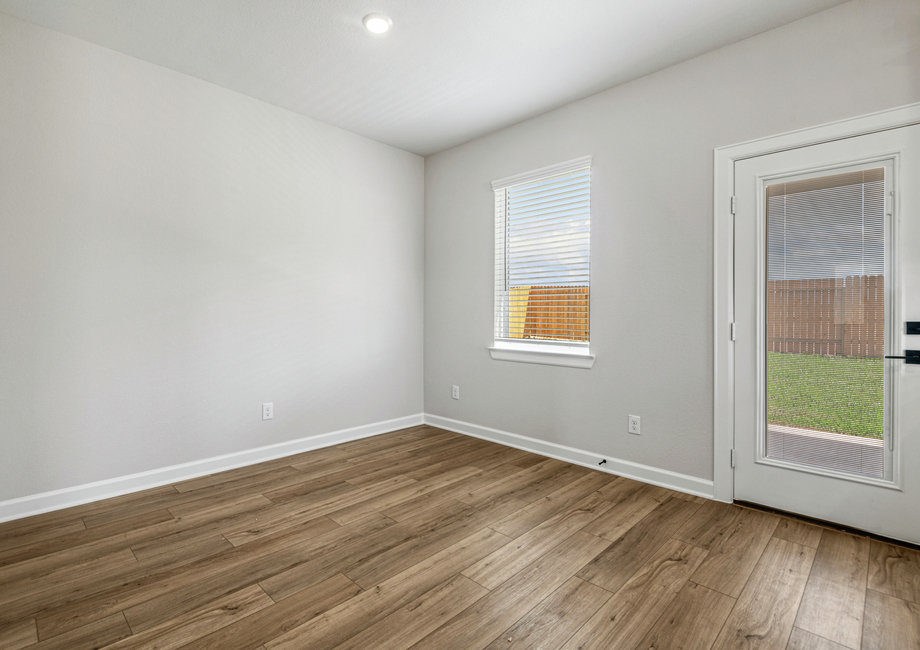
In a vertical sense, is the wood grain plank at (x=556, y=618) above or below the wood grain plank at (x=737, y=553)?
below

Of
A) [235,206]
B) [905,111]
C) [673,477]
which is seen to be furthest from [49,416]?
[905,111]

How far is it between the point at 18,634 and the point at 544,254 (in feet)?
11.2

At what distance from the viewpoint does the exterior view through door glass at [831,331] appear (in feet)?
7.11

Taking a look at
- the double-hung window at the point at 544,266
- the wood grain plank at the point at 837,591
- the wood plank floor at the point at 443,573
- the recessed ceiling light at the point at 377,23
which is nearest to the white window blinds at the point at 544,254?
the double-hung window at the point at 544,266

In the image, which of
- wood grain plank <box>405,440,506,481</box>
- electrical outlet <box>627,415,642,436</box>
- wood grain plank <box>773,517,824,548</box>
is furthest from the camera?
wood grain plank <box>405,440,506,481</box>

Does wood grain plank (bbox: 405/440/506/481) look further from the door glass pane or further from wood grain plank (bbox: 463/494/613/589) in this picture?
the door glass pane

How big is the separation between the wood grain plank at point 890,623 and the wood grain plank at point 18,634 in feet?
9.11

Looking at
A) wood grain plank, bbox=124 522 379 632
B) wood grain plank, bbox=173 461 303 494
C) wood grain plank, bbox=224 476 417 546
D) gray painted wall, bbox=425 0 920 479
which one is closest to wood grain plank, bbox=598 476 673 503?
gray painted wall, bbox=425 0 920 479

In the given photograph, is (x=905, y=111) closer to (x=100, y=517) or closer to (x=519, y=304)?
(x=519, y=304)

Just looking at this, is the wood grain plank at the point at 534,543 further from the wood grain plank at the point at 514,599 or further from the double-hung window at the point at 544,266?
the double-hung window at the point at 544,266

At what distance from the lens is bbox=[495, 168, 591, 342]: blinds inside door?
11.2ft

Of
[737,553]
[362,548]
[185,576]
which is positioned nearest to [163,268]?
[185,576]

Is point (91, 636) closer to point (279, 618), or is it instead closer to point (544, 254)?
point (279, 618)

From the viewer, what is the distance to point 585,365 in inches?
131
